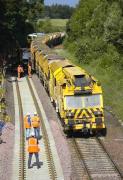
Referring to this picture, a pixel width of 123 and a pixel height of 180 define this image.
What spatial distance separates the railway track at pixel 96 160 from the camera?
20578mm

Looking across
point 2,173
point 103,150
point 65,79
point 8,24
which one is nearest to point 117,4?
point 8,24

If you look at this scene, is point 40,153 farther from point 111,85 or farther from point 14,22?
point 14,22

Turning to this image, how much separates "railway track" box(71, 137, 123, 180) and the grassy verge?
5595 mm

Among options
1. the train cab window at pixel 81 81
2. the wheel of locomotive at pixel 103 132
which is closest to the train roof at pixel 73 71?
the train cab window at pixel 81 81

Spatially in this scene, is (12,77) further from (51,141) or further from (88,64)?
(51,141)

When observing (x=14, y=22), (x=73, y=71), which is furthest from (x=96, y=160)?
(x=14, y=22)

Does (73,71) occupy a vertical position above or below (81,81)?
above

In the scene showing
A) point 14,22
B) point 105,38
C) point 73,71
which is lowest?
point 105,38

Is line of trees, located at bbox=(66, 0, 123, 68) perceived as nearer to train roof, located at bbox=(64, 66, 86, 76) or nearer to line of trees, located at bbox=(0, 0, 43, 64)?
line of trees, located at bbox=(0, 0, 43, 64)

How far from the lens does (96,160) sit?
2266 cm

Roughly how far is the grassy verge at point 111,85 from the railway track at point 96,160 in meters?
5.59

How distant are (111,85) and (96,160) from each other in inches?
707

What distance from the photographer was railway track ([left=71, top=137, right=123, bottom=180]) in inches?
810

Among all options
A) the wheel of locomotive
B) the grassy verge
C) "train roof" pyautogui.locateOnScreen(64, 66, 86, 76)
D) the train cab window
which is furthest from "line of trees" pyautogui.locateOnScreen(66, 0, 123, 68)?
the train cab window
